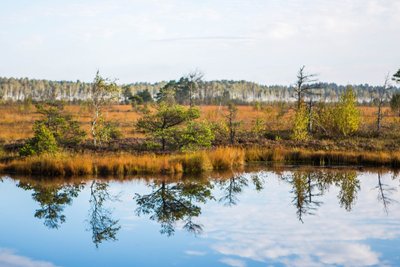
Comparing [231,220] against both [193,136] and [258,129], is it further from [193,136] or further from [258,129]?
[258,129]

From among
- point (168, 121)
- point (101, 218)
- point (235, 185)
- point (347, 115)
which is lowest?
point (101, 218)

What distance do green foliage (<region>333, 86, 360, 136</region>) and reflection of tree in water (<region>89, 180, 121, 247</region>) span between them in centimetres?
2332

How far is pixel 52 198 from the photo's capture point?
16.1 metres

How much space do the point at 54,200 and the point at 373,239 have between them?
31.8 ft

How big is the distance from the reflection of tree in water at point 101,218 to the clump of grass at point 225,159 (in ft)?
21.5

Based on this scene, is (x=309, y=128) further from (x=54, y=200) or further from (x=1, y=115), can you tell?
(x=1, y=115)

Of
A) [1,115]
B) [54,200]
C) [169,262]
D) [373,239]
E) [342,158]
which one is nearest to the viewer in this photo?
[169,262]

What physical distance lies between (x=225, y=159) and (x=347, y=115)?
16.3m

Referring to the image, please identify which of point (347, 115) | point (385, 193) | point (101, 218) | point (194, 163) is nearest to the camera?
point (101, 218)

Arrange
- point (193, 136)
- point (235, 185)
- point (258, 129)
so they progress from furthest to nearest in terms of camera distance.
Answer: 1. point (258, 129)
2. point (193, 136)
3. point (235, 185)

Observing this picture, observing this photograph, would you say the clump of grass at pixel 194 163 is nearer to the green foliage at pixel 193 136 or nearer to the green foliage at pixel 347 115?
the green foliage at pixel 193 136

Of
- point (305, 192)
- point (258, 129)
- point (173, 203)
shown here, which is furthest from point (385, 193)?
point (258, 129)

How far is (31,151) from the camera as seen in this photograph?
22562 mm

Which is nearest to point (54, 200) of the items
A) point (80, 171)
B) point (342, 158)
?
point (80, 171)
